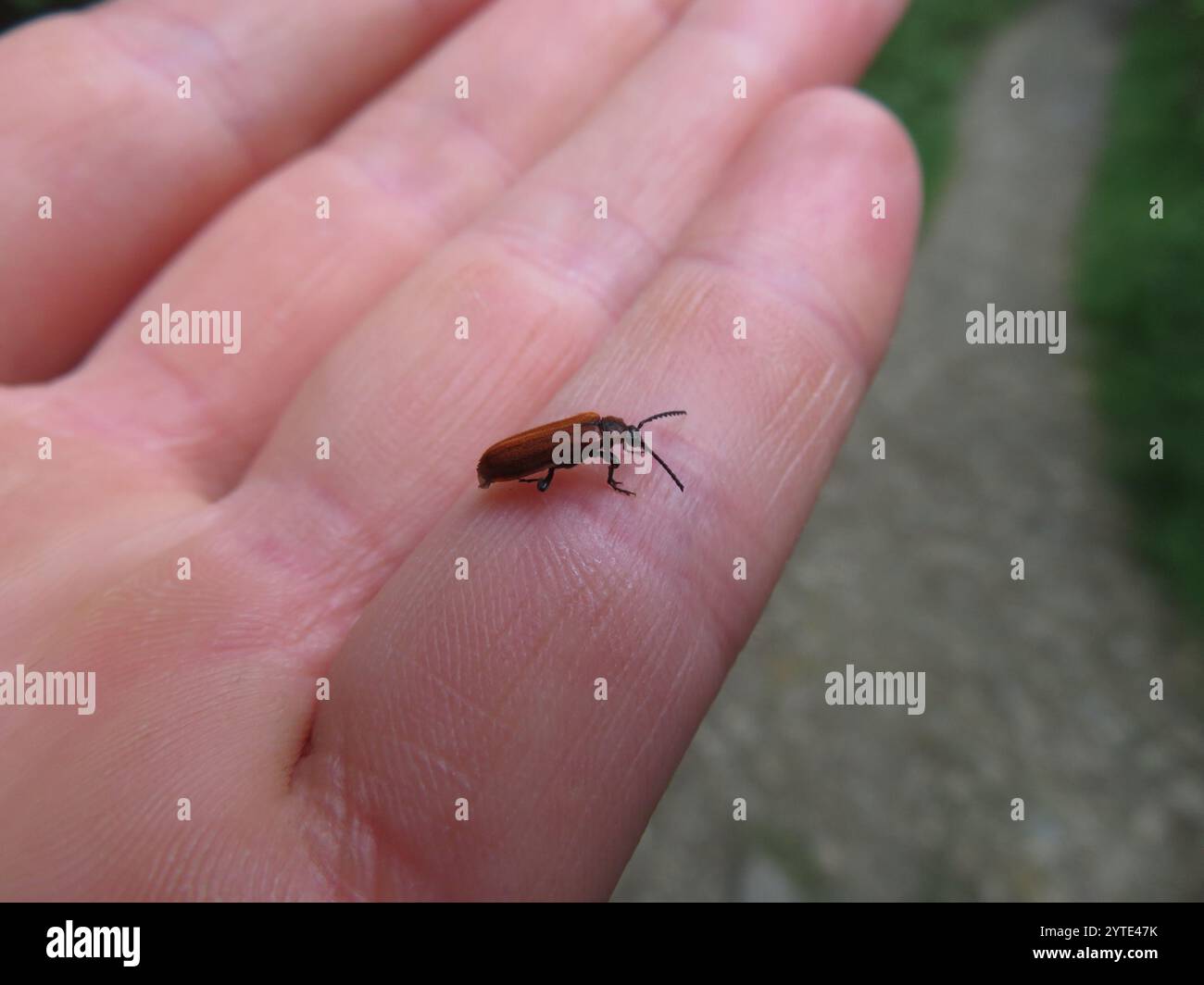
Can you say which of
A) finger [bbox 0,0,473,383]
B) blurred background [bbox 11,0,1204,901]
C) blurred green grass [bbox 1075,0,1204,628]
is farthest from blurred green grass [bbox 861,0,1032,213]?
finger [bbox 0,0,473,383]

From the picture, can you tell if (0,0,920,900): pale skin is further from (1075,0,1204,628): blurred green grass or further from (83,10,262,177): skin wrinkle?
(1075,0,1204,628): blurred green grass

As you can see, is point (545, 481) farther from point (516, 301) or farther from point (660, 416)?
point (516, 301)

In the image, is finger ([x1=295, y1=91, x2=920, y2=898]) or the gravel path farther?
the gravel path

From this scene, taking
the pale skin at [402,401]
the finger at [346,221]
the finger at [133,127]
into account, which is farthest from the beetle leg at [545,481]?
the finger at [133,127]

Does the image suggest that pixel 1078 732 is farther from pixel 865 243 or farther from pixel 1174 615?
pixel 865 243

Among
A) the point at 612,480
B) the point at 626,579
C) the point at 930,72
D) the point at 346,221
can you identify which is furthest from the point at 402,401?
the point at 930,72

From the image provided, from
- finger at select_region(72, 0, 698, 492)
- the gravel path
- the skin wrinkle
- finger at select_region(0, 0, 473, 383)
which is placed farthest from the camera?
the gravel path
